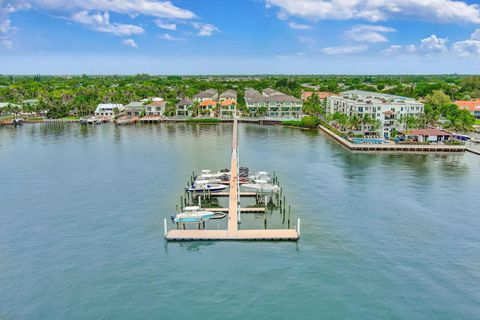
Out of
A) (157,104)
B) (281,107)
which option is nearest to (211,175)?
(281,107)

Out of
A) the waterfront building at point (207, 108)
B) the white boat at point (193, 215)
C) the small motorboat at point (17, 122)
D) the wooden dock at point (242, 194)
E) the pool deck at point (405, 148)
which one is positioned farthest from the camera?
the waterfront building at point (207, 108)

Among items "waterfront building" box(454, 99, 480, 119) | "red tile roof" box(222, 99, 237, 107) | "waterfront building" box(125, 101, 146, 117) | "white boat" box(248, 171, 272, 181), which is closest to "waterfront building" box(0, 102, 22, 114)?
"waterfront building" box(125, 101, 146, 117)

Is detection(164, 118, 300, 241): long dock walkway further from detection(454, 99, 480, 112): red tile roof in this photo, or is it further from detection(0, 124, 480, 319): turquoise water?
detection(454, 99, 480, 112): red tile roof

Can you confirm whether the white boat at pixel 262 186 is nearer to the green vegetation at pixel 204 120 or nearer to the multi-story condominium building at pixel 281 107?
the green vegetation at pixel 204 120

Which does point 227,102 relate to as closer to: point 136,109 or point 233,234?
point 136,109

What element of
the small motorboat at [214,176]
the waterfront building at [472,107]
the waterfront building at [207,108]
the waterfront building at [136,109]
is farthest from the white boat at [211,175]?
the waterfront building at [472,107]

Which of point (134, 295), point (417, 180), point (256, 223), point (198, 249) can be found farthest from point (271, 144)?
point (134, 295)
